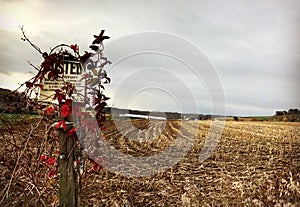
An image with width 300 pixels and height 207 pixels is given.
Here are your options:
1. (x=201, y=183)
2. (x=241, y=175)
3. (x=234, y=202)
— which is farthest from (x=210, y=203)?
(x=241, y=175)

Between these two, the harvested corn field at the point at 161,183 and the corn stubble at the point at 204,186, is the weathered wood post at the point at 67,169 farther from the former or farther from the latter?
the corn stubble at the point at 204,186

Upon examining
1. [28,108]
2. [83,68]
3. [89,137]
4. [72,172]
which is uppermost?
[83,68]

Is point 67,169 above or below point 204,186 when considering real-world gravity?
above

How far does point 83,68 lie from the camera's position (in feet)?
7.32

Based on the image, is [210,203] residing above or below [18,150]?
below

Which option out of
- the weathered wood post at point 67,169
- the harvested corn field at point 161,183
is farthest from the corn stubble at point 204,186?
the weathered wood post at point 67,169

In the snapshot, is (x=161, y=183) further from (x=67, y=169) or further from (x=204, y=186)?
(x=67, y=169)

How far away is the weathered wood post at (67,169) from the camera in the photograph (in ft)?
7.26

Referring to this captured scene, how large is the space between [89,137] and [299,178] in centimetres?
265

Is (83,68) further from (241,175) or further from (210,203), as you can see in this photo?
(241,175)

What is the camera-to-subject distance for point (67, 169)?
222 cm

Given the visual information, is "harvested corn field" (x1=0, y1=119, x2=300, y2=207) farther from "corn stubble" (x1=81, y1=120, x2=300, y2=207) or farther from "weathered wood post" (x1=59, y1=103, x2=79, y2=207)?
"weathered wood post" (x1=59, y1=103, x2=79, y2=207)

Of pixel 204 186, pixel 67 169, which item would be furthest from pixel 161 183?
pixel 67 169

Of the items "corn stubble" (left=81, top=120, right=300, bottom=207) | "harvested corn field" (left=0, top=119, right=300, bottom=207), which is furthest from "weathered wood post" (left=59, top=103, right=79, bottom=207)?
"corn stubble" (left=81, top=120, right=300, bottom=207)
